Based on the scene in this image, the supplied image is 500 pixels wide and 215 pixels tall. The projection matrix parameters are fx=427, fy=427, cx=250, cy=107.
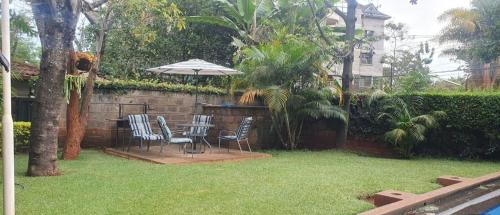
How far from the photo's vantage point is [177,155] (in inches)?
379

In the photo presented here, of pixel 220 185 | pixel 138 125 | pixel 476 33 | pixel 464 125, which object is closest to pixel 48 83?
pixel 220 185

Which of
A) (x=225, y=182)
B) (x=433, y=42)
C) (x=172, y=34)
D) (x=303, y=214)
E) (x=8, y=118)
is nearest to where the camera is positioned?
(x=8, y=118)

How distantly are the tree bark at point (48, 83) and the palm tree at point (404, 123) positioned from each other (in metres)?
7.83

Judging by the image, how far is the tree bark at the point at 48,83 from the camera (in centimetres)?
672

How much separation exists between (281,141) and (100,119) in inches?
195

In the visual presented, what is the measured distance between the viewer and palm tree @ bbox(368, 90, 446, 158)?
10695mm

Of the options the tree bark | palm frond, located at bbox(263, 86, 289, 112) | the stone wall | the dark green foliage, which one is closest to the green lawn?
the tree bark

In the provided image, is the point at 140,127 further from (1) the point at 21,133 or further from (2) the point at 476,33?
(2) the point at 476,33

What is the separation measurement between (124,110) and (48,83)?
4.79m

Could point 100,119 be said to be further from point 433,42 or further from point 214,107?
point 433,42

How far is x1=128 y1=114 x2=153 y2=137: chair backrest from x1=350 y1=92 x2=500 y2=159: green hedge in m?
6.53

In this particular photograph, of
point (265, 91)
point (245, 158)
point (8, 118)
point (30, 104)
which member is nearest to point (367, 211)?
Answer: point (8, 118)

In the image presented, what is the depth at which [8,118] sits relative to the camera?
3.37 metres

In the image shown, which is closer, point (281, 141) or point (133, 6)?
point (133, 6)
